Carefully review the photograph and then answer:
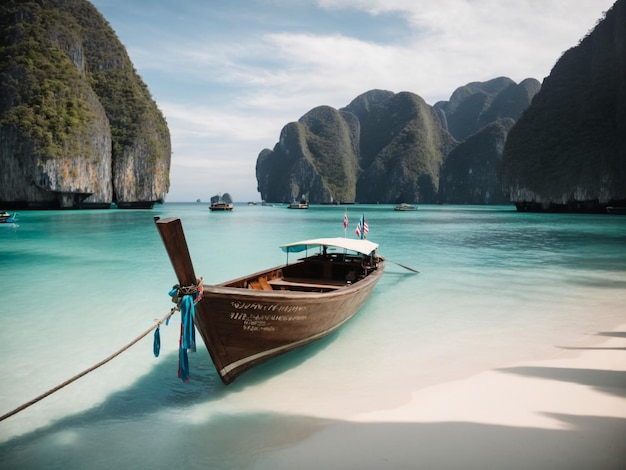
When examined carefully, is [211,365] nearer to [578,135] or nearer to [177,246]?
Result: [177,246]

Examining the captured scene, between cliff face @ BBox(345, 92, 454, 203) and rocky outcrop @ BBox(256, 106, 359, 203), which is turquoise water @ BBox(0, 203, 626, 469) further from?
cliff face @ BBox(345, 92, 454, 203)

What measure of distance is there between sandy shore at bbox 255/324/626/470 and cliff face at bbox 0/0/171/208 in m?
65.5

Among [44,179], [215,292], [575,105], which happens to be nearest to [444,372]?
[215,292]

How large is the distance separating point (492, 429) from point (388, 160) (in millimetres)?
180096

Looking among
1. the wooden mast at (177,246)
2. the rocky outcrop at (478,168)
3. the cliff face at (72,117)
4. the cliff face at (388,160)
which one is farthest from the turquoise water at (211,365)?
the cliff face at (388,160)

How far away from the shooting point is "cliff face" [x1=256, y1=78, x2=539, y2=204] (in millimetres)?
158500

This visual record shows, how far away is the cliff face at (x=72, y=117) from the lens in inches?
2206

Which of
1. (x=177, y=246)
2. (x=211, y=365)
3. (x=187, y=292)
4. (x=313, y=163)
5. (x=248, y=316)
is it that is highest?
(x=313, y=163)

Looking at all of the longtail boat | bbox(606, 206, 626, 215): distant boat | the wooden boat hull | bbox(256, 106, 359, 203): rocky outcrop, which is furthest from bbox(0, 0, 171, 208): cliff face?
bbox(256, 106, 359, 203): rocky outcrop

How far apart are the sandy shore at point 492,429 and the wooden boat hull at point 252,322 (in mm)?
1511

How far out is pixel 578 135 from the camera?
69125 mm

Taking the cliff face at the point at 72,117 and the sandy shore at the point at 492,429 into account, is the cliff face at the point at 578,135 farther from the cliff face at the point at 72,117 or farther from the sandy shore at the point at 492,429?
the cliff face at the point at 72,117

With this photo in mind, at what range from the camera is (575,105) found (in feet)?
240

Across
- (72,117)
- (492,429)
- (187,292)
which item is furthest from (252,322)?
(72,117)
